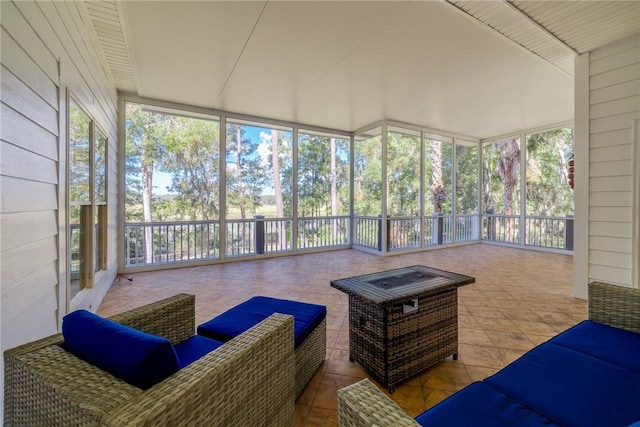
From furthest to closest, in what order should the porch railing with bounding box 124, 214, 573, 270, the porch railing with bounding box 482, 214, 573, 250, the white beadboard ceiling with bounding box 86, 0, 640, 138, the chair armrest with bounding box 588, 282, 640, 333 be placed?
1. the porch railing with bounding box 482, 214, 573, 250
2. the porch railing with bounding box 124, 214, 573, 270
3. the white beadboard ceiling with bounding box 86, 0, 640, 138
4. the chair armrest with bounding box 588, 282, 640, 333

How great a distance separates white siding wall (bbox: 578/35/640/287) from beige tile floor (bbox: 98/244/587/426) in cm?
61

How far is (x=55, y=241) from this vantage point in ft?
5.50

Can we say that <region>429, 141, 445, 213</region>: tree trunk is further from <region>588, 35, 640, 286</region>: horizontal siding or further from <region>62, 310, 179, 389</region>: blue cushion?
<region>62, 310, 179, 389</region>: blue cushion

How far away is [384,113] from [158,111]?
4.06 metres

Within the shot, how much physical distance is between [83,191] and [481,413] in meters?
3.14

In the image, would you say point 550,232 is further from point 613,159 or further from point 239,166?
point 239,166

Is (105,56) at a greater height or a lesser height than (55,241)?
greater

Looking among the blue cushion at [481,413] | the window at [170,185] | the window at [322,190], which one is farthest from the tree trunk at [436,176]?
the blue cushion at [481,413]

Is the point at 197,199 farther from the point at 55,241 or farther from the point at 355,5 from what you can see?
the point at 355,5

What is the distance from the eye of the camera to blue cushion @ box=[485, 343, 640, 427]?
2.97ft

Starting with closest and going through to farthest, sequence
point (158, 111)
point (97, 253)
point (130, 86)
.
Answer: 1. point (97, 253)
2. point (130, 86)
3. point (158, 111)

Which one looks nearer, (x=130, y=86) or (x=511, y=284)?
(x=511, y=284)

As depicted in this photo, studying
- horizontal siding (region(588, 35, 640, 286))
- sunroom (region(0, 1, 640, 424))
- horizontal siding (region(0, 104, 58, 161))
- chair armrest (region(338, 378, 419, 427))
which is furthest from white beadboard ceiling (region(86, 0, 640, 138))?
chair armrest (region(338, 378, 419, 427))

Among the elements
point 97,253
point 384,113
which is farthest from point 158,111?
point 384,113
